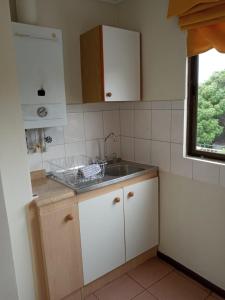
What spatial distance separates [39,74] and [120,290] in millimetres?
1699

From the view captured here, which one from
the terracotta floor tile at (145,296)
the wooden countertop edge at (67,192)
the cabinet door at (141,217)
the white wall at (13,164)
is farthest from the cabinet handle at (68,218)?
the terracotta floor tile at (145,296)

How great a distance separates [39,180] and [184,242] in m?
1.27

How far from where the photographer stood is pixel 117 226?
1.81 m

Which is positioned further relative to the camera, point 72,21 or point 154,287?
point 72,21

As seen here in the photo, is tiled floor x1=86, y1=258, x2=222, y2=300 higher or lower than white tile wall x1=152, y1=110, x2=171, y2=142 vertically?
lower

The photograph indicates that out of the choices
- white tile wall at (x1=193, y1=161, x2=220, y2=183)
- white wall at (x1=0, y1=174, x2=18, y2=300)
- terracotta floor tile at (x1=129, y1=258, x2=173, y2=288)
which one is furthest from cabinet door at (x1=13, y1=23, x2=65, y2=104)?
terracotta floor tile at (x1=129, y1=258, x2=173, y2=288)

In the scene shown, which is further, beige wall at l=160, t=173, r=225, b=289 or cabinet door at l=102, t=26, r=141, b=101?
cabinet door at l=102, t=26, r=141, b=101

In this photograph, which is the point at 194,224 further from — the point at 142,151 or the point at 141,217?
the point at 142,151

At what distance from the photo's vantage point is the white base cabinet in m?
1.66

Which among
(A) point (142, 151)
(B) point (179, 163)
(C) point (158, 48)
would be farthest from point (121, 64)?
(B) point (179, 163)

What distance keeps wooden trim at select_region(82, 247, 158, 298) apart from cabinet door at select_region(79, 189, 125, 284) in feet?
0.23

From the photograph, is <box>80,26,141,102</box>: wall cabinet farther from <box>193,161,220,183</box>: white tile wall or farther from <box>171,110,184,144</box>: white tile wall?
<box>193,161,220,183</box>: white tile wall

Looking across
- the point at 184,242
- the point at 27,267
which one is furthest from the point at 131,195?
the point at 27,267

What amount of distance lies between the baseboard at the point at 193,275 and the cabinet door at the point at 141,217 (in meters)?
0.16
